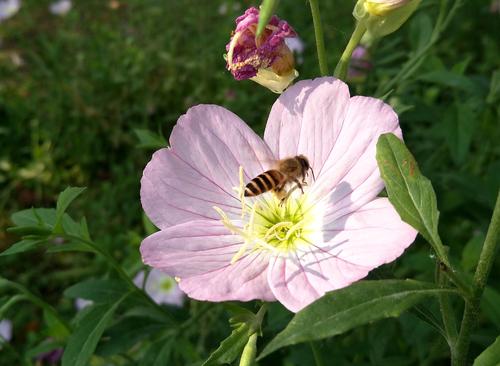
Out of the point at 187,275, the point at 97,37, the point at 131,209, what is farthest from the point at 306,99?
the point at 97,37

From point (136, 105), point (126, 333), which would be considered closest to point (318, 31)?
point (126, 333)

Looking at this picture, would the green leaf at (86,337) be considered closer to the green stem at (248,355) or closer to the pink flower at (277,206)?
the pink flower at (277,206)

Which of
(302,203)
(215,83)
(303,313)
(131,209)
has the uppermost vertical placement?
(303,313)

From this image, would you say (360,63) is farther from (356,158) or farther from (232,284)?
(232,284)

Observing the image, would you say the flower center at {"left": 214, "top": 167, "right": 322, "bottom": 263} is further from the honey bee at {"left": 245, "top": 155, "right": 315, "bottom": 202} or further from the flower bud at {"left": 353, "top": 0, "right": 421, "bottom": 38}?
the flower bud at {"left": 353, "top": 0, "right": 421, "bottom": 38}

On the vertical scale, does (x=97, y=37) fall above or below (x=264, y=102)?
above

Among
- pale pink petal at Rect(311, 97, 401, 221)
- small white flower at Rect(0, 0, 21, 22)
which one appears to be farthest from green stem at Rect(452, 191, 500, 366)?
small white flower at Rect(0, 0, 21, 22)

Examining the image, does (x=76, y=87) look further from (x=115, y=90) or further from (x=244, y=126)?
(x=244, y=126)
